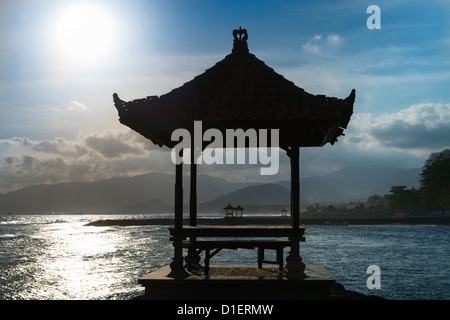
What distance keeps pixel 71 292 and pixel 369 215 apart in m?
167

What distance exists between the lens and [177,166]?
40.7 ft

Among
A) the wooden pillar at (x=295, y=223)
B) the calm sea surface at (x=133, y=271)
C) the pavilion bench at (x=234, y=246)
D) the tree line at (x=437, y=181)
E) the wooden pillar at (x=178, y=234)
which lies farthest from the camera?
the tree line at (x=437, y=181)

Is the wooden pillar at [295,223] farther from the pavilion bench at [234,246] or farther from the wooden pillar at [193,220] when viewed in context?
the wooden pillar at [193,220]

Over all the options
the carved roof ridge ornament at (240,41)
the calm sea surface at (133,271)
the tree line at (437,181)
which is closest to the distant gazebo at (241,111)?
the carved roof ridge ornament at (240,41)

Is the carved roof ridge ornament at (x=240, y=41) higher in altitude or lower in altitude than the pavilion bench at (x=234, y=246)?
higher

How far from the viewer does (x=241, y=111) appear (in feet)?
38.0

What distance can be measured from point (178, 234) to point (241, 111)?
3.32 meters

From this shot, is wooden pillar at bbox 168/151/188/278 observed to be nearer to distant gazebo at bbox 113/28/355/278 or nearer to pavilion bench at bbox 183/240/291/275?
distant gazebo at bbox 113/28/355/278

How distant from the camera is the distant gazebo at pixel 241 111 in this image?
451 inches

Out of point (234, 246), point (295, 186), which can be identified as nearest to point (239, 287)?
point (234, 246)

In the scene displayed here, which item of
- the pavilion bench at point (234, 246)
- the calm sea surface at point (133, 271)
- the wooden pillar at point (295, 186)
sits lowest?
the calm sea surface at point (133, 271)

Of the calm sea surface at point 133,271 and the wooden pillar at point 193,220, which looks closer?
the wooden pillar at point 193,220

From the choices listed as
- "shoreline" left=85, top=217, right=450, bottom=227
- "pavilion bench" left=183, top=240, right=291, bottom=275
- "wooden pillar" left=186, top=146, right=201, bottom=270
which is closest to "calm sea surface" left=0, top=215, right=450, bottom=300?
"wooden pillar" left=186, top=146, right=201, bottom=270
